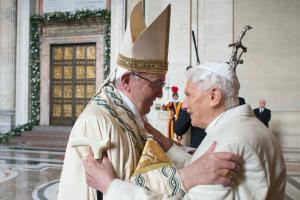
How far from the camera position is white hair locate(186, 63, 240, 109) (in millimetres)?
1572

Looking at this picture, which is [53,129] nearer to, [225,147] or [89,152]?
[89,152]

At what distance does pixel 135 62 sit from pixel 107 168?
23.0 inches

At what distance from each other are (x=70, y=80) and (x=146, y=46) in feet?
39.0

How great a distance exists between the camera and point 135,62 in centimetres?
180

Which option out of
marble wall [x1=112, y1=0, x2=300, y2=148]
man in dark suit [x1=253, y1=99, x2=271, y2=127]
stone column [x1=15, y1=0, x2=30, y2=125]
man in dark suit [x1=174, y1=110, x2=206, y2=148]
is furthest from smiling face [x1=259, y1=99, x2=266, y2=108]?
stone column [x1=15, y1=0, x2=30, y2=125]

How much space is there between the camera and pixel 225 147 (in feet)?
4.45

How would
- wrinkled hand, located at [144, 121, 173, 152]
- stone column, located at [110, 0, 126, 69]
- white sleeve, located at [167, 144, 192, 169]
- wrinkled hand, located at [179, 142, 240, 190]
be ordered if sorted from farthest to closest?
stone column, located at [110, 0, 126, 69]
wrinkled hand, located at [144, 121, 173, 152]
white sleeve, located at [167, 144, 192, 169]
wrinkled hand, located at [179, 142, 240, 190]

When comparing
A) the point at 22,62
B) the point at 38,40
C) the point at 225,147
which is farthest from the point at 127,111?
the point at 38,40

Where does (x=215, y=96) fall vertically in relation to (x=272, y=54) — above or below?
below

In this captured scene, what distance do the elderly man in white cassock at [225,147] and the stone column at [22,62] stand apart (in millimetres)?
12338

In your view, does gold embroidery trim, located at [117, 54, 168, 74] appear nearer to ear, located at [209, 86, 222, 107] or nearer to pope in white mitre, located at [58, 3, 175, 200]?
pope in white mitre, located at [58, 3, 175, 200]

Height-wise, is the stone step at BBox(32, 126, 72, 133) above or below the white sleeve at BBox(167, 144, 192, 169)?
below

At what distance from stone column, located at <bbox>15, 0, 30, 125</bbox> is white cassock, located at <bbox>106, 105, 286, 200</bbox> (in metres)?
12.5

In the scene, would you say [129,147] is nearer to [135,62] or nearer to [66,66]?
[135,62]
